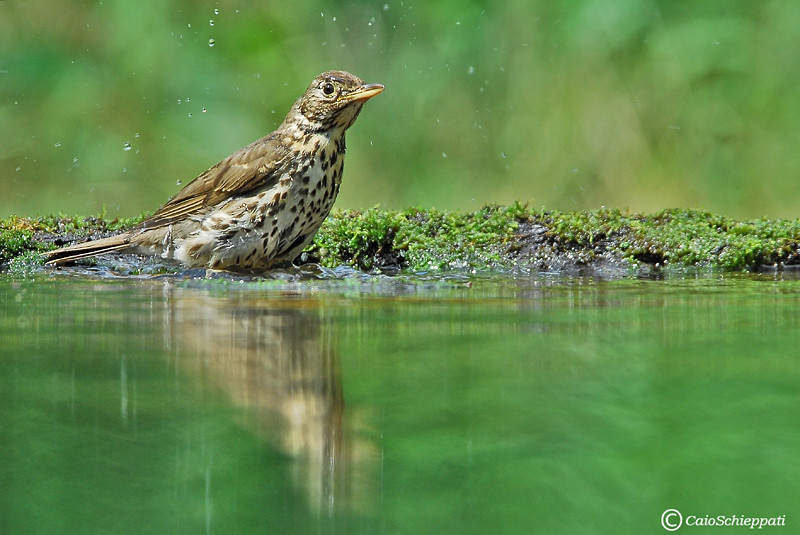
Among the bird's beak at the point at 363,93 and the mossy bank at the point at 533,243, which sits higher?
the bird's beak at the point at 363,93

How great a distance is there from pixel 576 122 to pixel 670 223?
2170 mm

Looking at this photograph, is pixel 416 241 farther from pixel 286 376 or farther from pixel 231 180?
pixel 286 376

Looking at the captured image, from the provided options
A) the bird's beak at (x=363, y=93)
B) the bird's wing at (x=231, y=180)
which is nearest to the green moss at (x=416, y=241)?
the bird's wing at (x=231, y=180)

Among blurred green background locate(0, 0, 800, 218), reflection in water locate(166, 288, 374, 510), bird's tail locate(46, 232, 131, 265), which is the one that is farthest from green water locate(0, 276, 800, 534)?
blurred green background locate(0, 0, 800, 218)

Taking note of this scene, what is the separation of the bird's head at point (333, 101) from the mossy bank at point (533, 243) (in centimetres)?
55

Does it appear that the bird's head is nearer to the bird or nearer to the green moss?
the bird

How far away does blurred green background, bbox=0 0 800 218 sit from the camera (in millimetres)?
8133

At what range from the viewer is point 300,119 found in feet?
20.2

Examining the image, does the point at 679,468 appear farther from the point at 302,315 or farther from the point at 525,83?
the point at 525,83

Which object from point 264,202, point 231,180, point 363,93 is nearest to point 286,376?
point 264,202

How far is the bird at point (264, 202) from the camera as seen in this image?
5887 mm

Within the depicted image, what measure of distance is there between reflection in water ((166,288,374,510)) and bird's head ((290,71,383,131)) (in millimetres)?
2062

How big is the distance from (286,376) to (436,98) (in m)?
6.00

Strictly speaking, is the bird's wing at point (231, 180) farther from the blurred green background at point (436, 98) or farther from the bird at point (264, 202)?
the blurred green background at point (436, 98)
